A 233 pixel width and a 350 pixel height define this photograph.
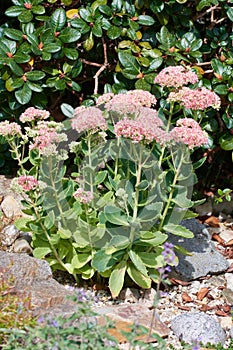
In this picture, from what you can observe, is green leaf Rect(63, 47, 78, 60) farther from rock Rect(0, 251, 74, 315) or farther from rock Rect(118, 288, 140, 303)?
rock Rect(118, 288, 140, 303)

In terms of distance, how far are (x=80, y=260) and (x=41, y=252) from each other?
7.2 inches

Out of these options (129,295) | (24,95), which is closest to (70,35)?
(24,95)

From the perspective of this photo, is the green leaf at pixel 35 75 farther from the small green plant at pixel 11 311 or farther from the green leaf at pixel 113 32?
the small green plant at pixel 11 311

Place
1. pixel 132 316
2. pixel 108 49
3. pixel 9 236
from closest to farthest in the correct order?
pixel 132 316 → pixel 9 236 → pixel 108 49

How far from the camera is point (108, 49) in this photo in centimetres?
356

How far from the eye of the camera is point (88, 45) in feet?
10.7

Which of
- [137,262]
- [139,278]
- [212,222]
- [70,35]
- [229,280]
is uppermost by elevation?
[70,35]

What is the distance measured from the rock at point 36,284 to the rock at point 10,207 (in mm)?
500

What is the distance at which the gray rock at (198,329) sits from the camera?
2.61 m

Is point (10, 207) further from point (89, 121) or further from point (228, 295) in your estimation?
point (228, 295)

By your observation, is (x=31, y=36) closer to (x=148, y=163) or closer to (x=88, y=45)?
(x=88, y=45)

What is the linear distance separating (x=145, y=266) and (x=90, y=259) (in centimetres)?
25

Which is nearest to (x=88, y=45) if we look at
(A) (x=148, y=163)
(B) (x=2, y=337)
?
(A) (x=148, y=163)

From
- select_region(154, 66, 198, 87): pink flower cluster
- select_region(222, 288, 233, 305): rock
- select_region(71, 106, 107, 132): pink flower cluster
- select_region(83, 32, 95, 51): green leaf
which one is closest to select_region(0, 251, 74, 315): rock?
select_region(71, 106, 107, 132): pink flower cluster
